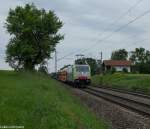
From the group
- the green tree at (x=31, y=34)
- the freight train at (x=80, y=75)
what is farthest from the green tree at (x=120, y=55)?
the freight train at (x=80, y=75)

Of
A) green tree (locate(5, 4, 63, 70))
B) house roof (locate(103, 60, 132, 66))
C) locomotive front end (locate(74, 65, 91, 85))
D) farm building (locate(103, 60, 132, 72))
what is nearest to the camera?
locomotive front end (locate(74, 65, 91, 85))

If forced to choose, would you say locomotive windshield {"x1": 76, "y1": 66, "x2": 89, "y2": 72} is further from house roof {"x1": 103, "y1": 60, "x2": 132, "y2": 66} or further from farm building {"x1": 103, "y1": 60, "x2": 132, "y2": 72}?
house roof {"x1": 103, "y1": 60, "x2": 132, "y2": 66}

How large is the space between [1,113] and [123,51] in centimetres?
18332

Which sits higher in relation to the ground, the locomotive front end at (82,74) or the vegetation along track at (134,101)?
the locomotive front end at (82,74)

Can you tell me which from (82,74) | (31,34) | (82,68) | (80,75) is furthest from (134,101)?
(31,34)

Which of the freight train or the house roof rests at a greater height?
the house roof

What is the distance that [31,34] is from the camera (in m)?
64.8

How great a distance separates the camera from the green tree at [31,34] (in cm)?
6450

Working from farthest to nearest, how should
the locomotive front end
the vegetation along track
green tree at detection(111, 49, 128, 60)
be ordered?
1. green tree at detection(111, 49, 128, 60)
2. the locomotive front end
3. the vegetation along track

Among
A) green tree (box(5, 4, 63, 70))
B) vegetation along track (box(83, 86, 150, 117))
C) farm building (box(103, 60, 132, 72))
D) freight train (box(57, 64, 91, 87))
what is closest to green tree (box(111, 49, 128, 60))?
farm building (box(103, 60, 132, 72))

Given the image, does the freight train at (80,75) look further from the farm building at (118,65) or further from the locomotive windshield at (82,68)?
the farm building at (118,65)

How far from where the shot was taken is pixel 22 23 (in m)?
65.2

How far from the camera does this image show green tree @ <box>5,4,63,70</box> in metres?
64.5

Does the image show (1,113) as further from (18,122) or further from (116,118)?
(116,118)
